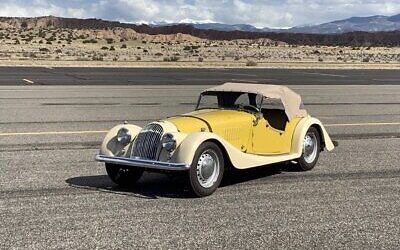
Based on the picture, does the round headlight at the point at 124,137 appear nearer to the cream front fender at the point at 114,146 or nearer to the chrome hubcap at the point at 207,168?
the cream front fender at the point at 114,146

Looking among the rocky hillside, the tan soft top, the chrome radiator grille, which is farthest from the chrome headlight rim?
the rocky hillside

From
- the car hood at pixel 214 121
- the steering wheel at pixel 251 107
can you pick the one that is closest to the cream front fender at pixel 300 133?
the steering wheel at pixel 251 107

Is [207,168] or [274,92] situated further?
[274,92]

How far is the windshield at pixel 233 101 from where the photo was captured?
8.07 metres

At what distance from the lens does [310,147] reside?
29.0 feet

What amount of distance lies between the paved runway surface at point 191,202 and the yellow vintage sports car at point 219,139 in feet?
0.98

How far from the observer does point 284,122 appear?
8.43m

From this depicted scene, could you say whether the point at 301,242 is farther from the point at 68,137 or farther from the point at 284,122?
the point at 68,137

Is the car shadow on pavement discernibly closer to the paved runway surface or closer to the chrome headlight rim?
the paved runway surface

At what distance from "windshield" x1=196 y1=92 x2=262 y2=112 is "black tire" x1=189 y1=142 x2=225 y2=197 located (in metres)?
1.17

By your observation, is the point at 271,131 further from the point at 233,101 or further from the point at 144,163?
the point at 144,163

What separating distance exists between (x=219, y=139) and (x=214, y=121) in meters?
0.41

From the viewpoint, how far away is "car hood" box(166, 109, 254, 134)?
7.21 meters

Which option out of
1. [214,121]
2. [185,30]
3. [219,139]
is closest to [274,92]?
[214,121]
